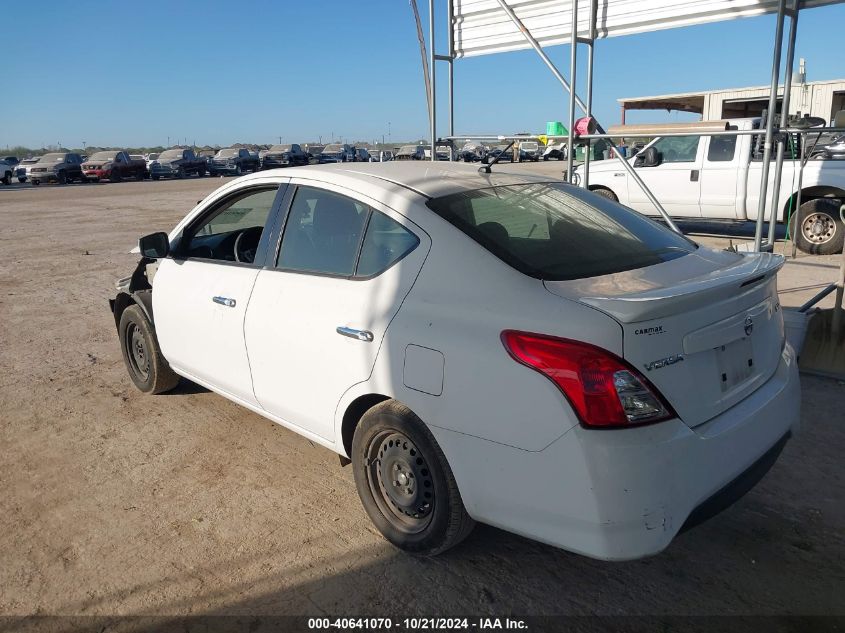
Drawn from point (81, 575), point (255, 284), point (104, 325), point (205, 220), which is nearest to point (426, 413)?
point (255, 284)

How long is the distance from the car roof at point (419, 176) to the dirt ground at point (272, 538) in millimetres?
1595

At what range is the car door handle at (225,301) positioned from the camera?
3715 millimetres

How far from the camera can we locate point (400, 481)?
2969 millimetres

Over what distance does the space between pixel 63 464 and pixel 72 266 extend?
7542 mm

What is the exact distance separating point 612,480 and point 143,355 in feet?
12.3

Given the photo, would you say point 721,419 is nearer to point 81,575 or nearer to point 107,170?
point 81,575

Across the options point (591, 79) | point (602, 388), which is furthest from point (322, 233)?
point (591, 79)

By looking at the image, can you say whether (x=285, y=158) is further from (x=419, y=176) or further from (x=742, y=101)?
(x=419, y=176)

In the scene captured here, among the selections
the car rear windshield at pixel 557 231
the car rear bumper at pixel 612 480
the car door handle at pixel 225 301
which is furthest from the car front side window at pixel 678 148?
the car rear bumper at pixel 612 480

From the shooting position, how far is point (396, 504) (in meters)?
3.03

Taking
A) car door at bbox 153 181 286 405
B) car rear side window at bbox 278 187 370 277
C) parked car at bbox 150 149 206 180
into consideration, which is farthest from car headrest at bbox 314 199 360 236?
parked car at bbox 150 149 206 180

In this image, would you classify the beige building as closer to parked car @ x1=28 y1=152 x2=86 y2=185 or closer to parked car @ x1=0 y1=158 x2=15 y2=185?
parked car @ x1=28 y1=152 x2=86 y2=185

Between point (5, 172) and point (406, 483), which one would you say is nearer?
point (406, 483)

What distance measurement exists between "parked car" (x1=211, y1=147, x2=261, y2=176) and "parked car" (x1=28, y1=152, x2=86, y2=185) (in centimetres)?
815
